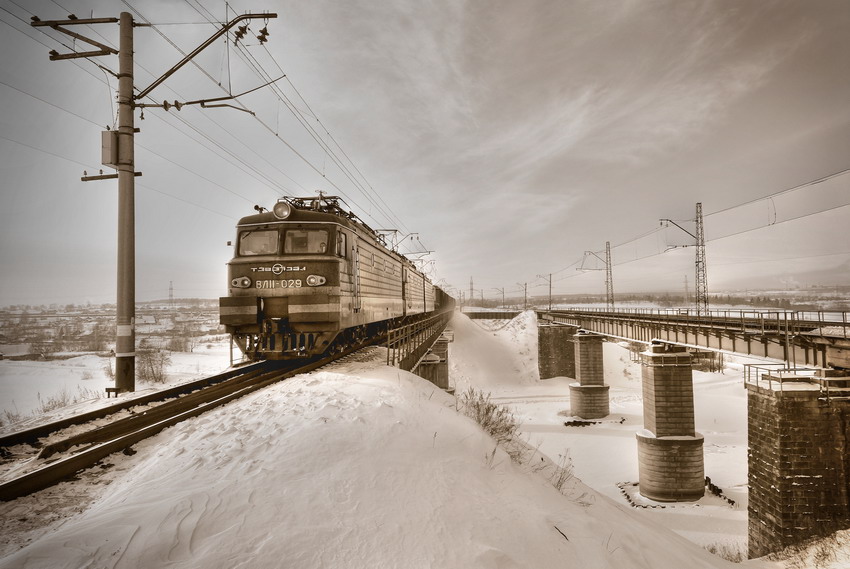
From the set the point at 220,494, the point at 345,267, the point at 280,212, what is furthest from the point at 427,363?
the point at 220,494

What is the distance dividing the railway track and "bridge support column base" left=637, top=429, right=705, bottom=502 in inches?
713

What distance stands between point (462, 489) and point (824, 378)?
1317 cm

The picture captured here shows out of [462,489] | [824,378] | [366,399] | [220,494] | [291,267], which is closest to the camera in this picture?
[220,494]

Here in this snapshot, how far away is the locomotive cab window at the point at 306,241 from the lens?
10109mm

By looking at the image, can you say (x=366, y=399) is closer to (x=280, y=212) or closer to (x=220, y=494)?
(x=220, y=494)

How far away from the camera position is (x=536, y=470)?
707 cm

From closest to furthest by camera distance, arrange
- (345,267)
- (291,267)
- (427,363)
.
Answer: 1. (291,267)
2. (345,267)
3. (427,363)

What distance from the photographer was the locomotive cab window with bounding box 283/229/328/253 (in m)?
10.1

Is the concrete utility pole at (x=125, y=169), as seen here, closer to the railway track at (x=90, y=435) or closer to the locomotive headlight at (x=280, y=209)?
the railway track at (x=90, y=435)

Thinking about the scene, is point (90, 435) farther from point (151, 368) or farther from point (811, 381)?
point (811, 381)

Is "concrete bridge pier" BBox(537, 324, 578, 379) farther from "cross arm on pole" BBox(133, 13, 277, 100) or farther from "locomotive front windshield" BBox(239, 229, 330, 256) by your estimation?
"cross arm on pole" BBox(133, 13, 277, 100)

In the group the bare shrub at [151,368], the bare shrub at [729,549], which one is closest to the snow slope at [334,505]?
the bare shrub at [729,549]

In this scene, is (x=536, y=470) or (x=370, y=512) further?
(x=536, y=470)

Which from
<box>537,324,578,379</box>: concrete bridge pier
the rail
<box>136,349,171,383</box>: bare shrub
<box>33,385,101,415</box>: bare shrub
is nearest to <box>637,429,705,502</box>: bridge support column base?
the rail
